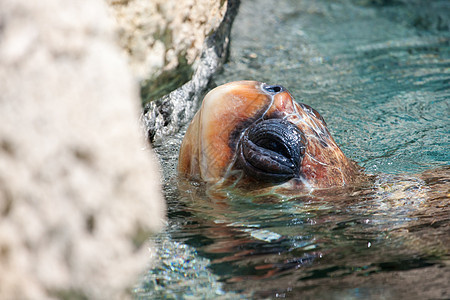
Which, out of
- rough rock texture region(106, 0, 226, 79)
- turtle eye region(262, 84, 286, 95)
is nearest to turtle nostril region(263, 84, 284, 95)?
turtle eye region(262, 84, 286, 95)

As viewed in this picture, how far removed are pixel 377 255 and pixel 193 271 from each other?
73cm

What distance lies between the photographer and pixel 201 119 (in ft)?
8.59

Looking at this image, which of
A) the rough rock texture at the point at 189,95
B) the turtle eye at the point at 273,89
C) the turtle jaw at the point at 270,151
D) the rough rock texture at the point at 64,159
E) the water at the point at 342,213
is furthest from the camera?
the rough rock texture at the point at 189,95

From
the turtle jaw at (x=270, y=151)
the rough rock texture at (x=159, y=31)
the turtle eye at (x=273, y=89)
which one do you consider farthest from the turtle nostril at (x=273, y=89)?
the rough rock texture at (x=159, y=31)

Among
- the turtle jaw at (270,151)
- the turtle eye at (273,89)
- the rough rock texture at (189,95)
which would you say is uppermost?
the turtle eye at (273,89)

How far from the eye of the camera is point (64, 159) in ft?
4.12

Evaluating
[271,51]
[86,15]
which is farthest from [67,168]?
[271,51]

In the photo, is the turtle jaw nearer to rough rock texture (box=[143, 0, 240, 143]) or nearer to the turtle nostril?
the turtle nostril

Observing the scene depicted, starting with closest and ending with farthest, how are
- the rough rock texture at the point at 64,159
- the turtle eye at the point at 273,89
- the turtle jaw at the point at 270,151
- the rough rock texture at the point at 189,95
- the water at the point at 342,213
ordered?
the rough rock texture at the point at 64,159, the water at the point at 342,213, the turtle jaw at the point at 270,151, the turtle eye at the point at 273,89, the rough rock texture at the point at 189,95

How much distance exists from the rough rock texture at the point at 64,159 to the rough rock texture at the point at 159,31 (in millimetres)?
465

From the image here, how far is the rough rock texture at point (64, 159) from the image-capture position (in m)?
1.22

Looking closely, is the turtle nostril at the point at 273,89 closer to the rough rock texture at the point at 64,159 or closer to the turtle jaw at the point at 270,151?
the turtle jaw at the point at 270,151

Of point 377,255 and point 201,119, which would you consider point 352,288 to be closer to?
point 377,255

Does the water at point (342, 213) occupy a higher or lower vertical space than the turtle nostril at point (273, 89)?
lower
